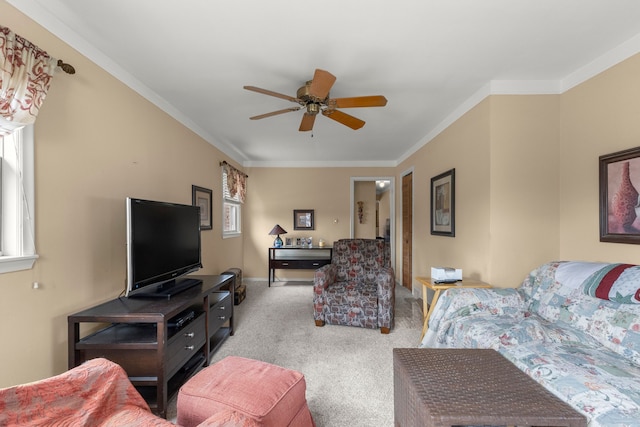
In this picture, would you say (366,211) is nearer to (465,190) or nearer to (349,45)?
(465,190)

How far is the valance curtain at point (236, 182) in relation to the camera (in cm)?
454

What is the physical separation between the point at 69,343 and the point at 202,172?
8.09ft

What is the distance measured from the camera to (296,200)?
5.65m

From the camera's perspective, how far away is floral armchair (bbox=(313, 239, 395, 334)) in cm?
303

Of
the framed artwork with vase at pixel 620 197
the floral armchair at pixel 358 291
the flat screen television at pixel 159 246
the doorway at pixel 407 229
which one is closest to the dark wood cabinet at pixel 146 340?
the flat screen television at pixel 159 246

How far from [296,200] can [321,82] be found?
3.81m

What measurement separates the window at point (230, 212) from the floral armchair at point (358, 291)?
6.65 ft

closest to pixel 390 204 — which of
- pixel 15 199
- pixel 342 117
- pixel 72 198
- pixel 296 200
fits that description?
pixel 296 200

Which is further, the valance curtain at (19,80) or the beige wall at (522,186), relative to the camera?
the beige wall at (522,186)

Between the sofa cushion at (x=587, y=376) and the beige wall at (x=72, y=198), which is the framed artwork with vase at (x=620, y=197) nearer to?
the sofa cushion at (x=587, y=376)

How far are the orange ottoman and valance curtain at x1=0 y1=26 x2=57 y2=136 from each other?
1.61 meters

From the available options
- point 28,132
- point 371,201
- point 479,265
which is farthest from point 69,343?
point 371,201

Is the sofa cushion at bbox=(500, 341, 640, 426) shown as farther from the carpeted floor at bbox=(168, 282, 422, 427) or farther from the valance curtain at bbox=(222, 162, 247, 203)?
the valance curtain at bbox=(222, 162, 247, 203)

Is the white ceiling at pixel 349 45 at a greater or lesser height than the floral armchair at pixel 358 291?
greater
